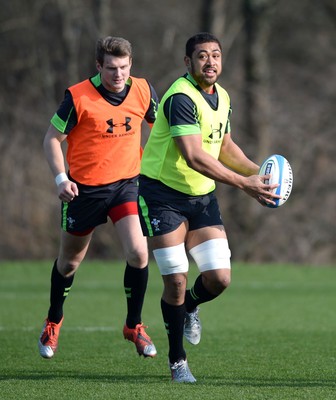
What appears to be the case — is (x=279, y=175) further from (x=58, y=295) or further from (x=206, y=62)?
(x=58, y=295)

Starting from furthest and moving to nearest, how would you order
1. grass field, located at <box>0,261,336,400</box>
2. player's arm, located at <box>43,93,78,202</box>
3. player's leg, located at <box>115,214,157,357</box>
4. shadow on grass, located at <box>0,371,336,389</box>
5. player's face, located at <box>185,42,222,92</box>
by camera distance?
1. player's leg, located at <box>115,214,157,357</box>
2. player's arm, located at <box>43,93,78,202</box>
3. player's face, located at <box>185,42,222,92</box>
4. shadow on grass, located at <box>0,371,336,389</box>
5. grass field, located at <box>0,261,336,400</box>

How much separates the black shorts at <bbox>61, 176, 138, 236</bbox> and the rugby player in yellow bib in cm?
78

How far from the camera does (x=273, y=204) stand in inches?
243

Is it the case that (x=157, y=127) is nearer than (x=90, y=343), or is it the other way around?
(x=157, y=127)

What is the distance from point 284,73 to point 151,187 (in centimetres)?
1996

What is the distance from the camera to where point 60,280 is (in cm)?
760

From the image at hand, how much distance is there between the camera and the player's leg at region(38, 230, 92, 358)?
7.40m

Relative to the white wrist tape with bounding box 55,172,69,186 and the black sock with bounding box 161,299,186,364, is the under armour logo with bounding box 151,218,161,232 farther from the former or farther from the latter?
the white wrist tape with bounding box 55,172,69,186

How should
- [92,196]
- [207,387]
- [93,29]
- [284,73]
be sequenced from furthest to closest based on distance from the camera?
1. [284,73]
2. [93,29]
3. [92,196]
4. [207,387]

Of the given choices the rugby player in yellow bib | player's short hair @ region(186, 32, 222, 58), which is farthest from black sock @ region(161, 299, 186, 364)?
player's short hair @ region(186, 32, 222, 58)

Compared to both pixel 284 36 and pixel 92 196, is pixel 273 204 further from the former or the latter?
pixel 284 36

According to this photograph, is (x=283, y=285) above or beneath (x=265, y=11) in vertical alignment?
beneath

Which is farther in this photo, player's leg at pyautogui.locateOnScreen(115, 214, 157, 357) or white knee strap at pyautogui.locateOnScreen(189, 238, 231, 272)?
player's leg at pyautogui.locateOnScreen(115, 214, 157, 357)

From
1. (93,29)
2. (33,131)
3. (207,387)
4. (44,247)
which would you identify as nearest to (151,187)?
(207,387)
